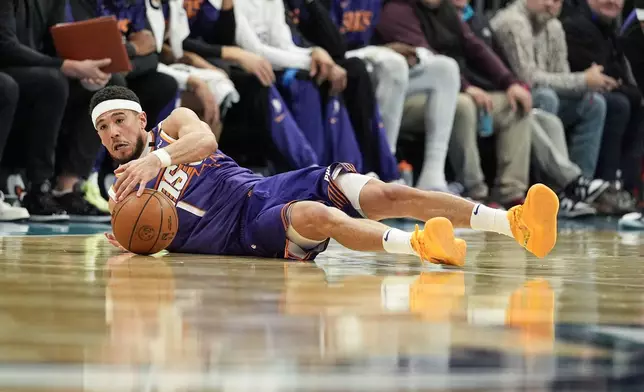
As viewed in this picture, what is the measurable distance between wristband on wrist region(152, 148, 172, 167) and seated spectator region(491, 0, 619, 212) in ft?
19.9

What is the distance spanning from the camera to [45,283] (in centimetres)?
305

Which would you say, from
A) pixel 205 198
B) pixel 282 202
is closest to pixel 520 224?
pixel 282 202

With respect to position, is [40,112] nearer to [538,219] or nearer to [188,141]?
[188,141]

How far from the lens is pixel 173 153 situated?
407 centimetres

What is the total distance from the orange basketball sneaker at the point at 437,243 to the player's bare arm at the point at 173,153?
983mm

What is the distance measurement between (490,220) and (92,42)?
3.42 m

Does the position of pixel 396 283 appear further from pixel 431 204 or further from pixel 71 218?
pixel 71 218

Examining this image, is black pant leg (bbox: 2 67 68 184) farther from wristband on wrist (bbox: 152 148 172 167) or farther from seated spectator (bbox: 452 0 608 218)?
seated spectator (bbox: 452 0 608 218)

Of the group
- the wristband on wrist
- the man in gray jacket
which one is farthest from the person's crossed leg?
the man in gray jacket

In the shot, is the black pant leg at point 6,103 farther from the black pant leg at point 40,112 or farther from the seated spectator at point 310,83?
the seated spectator at point 310,83

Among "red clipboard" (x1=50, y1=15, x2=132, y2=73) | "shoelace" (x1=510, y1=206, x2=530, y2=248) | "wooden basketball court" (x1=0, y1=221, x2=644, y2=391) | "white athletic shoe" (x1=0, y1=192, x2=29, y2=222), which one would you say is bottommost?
"white athletic shoe" (x1=0, y1=192, x2=29, y2=222)

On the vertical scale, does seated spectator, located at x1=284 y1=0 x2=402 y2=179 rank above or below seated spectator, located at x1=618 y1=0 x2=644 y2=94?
below

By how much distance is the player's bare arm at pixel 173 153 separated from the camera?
153 inches

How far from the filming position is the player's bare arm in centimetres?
388
